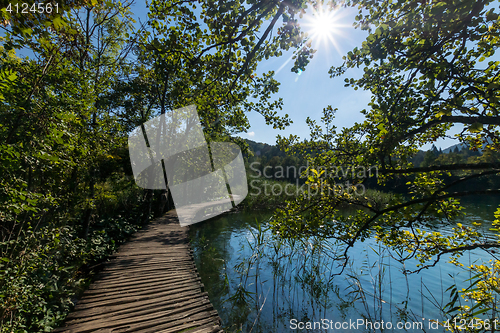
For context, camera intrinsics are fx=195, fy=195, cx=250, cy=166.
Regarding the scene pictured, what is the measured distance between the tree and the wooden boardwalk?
224 centimetres

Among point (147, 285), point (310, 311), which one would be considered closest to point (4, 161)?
point (147, 285)

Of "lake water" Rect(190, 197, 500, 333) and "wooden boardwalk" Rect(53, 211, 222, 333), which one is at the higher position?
"wooden boardwalk" Rect(53, 211, 222, 333)

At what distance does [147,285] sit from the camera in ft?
13.7

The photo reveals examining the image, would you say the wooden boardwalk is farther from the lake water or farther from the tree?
the tree

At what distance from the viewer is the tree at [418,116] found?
6.73ft

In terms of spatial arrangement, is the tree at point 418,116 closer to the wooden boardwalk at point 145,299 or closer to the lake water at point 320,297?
the lake water at point 320,297

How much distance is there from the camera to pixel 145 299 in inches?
147

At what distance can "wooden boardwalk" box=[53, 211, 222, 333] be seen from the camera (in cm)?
307

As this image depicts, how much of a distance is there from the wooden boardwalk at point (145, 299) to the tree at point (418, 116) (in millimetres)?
2243

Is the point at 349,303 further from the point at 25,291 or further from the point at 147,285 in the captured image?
the point at 25,291

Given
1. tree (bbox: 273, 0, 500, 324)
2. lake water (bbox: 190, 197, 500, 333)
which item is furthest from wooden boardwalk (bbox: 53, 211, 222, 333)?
tree (bbox: 273, 0, 500, 324)

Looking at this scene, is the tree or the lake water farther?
the lake water

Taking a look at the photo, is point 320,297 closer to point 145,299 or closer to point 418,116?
point 145,299

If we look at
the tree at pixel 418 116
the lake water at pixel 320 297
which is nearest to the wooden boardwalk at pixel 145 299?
the lake water at pixel 320 297
